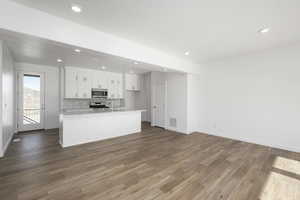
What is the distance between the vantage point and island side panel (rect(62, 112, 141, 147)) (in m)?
3.74

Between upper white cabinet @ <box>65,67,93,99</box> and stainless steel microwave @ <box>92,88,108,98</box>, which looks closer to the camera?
upper white cabinet @ <box>65,67,93,99</box>

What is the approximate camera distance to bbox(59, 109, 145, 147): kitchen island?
3723 millimetres

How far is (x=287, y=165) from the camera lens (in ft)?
9.04

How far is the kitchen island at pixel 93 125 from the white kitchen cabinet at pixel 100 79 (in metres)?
2.07

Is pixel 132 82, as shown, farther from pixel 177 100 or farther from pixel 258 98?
pixel 258 98

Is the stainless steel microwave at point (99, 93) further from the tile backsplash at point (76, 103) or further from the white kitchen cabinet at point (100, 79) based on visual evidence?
the tile backsplash at point (76, 103)

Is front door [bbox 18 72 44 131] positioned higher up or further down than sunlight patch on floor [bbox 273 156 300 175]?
higher up

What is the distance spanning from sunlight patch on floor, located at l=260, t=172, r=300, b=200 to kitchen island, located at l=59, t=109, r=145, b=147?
3.99 m

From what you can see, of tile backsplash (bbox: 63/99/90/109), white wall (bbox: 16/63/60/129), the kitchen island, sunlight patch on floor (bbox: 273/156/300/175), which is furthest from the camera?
tile backsplash (bbox: 63/99/90/109)

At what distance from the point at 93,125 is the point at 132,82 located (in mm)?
3794

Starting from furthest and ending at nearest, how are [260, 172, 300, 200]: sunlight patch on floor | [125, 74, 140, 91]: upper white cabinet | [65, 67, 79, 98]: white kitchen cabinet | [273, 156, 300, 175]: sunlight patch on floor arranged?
1. [125, 74, 140, 91]: upper white cabinet
2. [65, 67, 79, 98]: white kitchen cabinet
3. [273, 156, 300, 175]: sunlight patch on floor
4. [260, 172, 300, 200]: sunlight patch on floor

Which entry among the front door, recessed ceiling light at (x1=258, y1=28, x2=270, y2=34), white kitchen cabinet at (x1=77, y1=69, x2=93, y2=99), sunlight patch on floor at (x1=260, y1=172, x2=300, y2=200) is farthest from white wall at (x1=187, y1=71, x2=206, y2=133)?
the front door

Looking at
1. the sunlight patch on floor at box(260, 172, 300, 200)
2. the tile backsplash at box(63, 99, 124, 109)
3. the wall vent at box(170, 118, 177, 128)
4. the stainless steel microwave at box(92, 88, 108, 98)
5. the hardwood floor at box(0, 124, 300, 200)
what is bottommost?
the sunlight patch on floor at box(260, 172, 300, 200)

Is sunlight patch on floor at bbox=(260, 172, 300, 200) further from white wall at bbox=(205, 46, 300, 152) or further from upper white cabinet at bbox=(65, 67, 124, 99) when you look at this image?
upper white cabinet at bbox=(65, 67, 124, 99)
